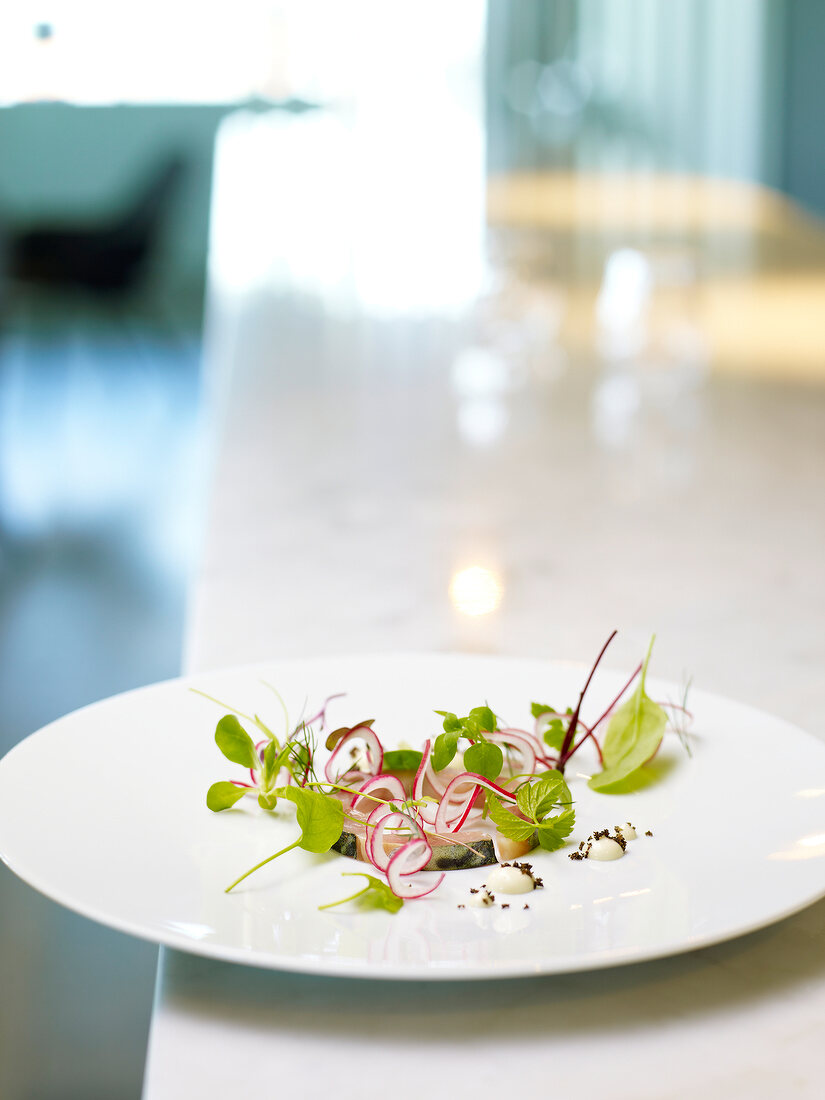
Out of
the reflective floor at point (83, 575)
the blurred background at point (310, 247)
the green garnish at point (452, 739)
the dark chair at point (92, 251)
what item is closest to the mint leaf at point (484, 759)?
the green garnish at point (452, 739)

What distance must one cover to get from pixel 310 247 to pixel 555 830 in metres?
2.18

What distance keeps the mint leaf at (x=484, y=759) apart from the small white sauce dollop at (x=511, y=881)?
0.05 meters

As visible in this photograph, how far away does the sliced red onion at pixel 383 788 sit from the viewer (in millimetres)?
492

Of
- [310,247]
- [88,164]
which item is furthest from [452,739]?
[88,164]

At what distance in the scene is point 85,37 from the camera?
23.4ft

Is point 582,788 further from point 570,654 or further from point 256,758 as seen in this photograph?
point 570,654

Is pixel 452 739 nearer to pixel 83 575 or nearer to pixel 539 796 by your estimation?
pixel 539 796

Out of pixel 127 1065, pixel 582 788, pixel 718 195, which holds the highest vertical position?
pixel 718 195

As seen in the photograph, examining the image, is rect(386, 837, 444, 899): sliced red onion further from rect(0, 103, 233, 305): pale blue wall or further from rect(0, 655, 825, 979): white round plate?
rect(0, 103, 233, 305): pale blue wall

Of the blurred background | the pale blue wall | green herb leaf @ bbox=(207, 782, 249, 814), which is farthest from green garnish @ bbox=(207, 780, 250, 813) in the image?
the pale blue wall

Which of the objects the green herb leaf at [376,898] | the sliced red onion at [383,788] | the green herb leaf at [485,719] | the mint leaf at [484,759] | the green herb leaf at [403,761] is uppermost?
the green herb leaf at [485,719]

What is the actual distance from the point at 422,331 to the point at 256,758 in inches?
51.4

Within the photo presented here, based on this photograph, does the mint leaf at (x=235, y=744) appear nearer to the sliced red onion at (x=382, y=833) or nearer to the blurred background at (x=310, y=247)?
the sliced red onion at (x=382, y=833)

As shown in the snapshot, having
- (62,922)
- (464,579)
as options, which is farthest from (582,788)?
(62,922)
